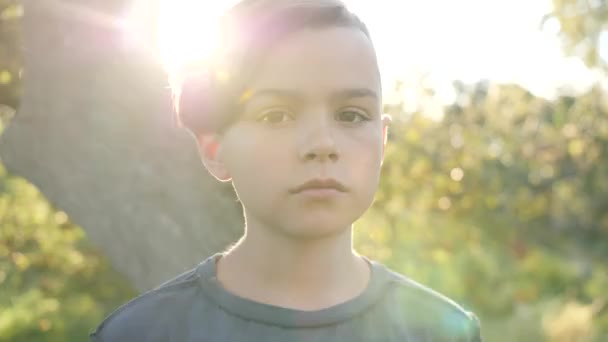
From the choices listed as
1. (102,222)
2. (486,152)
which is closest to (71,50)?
(102,222)

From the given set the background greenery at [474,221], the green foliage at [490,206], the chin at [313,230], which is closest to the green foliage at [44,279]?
the background greenery at [474,221]

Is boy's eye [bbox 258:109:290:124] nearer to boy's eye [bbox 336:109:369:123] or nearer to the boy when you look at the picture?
the boy

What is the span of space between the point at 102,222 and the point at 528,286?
992cm

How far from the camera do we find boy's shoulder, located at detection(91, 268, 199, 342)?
7.39 ft

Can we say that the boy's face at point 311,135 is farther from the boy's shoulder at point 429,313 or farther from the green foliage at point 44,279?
the green foliage at point 44,279

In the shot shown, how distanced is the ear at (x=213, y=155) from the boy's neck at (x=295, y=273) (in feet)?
0.62

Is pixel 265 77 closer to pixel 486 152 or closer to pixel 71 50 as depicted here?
pixel 71 50

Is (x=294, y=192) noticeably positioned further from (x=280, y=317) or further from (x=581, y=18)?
(x=581, y=18)

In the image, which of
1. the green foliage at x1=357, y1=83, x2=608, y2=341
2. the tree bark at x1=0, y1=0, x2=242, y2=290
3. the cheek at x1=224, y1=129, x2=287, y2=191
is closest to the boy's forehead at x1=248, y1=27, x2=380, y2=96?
the cheek at x1=224, y1=129, x2=287, y2=191

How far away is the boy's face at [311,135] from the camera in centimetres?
204

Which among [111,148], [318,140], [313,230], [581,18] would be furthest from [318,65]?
[581,18]

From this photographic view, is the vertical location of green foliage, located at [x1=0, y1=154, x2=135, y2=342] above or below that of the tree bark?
below

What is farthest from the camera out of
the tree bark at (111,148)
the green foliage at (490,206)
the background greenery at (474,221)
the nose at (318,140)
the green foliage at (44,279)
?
the green foliage at (490,206)

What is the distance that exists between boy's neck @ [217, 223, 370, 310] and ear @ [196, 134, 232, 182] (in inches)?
7.4
